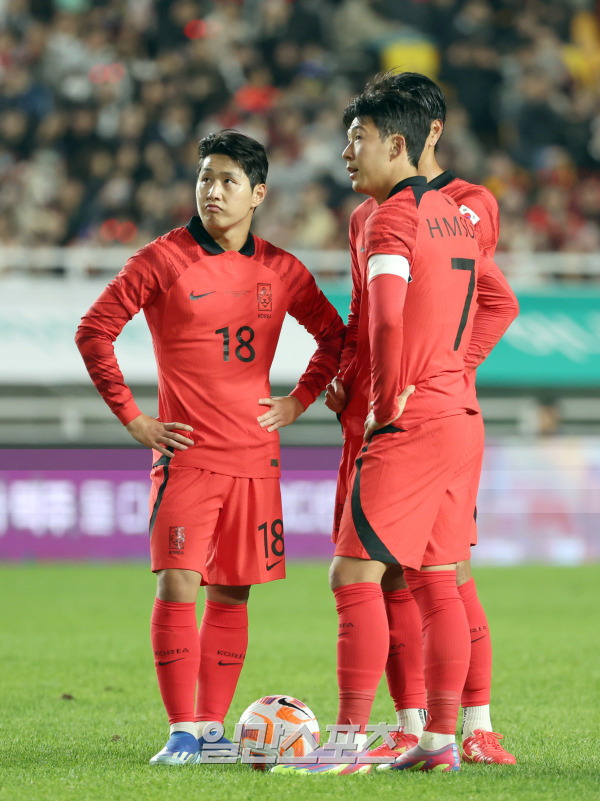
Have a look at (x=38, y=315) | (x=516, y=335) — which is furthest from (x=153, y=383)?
(x=516, y=335)

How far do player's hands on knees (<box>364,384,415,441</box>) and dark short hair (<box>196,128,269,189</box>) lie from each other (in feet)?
3.17

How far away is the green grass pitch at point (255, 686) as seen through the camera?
11.4 ft

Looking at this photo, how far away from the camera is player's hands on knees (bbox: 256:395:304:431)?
4.21 m

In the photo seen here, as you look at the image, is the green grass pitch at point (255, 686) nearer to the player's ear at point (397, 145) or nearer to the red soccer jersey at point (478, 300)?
the red soccer jersey at point (478, 300)

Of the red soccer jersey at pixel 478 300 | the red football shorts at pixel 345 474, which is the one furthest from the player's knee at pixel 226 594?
the red soccer jersey at pixel 478 300

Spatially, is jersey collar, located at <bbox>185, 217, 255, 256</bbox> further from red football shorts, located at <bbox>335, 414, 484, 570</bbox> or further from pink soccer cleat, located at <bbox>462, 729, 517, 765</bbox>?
pink soccer cleat, located at <bbox>462, 729, 517, 765</bbox>

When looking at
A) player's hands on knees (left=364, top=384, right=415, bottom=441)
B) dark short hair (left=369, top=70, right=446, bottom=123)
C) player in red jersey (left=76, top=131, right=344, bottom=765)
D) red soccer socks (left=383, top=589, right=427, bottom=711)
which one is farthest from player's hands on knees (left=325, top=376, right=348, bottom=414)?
dark short hair (left=369, top=70, right=446, bottom=123)

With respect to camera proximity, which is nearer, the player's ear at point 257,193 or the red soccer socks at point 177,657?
the red soccer socks at point 177,657

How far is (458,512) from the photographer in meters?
3.82

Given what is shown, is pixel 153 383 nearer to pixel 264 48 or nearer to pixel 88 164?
pixel 88 164

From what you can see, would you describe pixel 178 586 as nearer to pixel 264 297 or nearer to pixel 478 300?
pixel 264 297

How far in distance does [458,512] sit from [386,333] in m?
0.66

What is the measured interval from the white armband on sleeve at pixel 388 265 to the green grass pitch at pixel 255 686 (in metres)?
1.45

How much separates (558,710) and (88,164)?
33.3 feet
